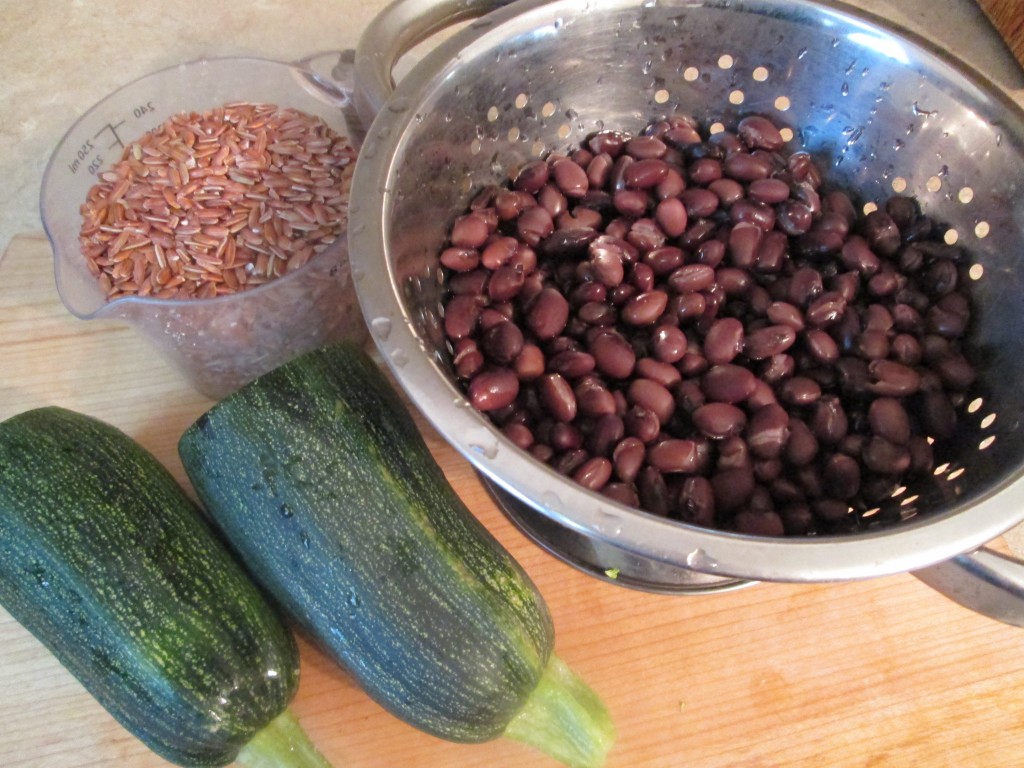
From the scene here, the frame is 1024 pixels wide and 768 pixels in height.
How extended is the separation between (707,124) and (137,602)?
900 mm

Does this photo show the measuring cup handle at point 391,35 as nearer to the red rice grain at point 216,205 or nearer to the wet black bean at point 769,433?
the red rice grain at point 216,205

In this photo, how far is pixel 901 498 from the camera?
0.82 metres

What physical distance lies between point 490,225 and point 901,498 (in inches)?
21.2

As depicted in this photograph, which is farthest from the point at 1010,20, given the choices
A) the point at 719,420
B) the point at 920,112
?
the point at 719,420

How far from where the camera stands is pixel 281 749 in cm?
80

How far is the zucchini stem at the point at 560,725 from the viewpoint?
0.81m

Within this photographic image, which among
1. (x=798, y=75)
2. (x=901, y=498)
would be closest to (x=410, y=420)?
(x=901, y=498)

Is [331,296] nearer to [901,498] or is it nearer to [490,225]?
[490,225]

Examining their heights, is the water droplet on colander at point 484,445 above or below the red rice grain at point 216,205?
above

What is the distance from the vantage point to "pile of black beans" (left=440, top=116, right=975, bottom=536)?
795mm

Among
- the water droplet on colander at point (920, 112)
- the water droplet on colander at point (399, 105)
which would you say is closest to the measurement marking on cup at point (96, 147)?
the water droplet on colander at point (399, 105)

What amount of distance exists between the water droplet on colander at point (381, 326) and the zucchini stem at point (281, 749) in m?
0.42

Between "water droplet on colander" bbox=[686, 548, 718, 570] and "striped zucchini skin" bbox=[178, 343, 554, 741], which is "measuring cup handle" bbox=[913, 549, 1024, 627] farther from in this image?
"striped zucchini skin" bbox=[178, 343, 554, 741]

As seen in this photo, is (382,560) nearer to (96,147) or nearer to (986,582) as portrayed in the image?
(986,582)
